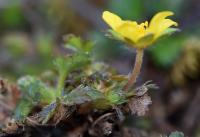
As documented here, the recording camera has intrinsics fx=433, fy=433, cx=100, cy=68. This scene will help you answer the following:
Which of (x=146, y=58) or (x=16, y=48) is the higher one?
(x=16, y=48)

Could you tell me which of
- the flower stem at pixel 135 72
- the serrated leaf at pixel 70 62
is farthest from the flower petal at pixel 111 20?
the serrated leaf at pixel 70 62

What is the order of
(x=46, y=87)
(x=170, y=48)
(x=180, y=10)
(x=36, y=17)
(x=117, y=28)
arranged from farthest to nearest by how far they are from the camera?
(x=36, y=17) < (x=180, y=10) < (x=170, y=48) < (x=46, y=87) < (x=117, y=28)

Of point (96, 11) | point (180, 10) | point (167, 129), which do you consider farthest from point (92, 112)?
point (96, 11)

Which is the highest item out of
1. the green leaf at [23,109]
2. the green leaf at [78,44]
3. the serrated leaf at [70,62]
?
the green leaf at [78,44]

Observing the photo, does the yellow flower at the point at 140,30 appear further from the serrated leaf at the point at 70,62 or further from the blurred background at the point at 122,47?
the blurred background at the point at 122,47

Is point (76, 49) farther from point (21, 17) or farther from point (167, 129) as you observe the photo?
point (21, 17)

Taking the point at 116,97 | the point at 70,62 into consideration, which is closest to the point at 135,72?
the point at 116,97
